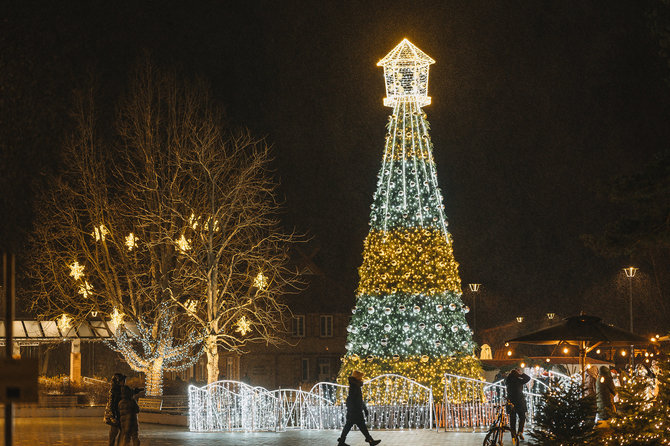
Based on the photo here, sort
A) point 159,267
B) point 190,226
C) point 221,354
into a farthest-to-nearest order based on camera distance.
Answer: point 221,354, point 159,267, point 190,226

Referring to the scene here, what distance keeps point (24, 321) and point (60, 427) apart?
20.2 m

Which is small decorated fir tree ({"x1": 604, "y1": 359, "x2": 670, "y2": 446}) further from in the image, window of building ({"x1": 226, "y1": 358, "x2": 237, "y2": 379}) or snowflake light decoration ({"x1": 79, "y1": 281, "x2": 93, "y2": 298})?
window of building ({"x1": 226, "y1": 358, "x2": 237, "y2": 379})

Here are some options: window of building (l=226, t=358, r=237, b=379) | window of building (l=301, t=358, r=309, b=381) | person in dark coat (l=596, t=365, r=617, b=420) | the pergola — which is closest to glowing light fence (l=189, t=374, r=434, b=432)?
person in dark coat (l=596, t=365, r=617, b=420)

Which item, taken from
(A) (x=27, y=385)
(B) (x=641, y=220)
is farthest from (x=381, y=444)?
(A) (x=27, y=385)

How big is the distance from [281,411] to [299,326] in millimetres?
39587

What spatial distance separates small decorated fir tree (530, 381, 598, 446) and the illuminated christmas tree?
43.6ft

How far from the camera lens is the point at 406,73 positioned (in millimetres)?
29406

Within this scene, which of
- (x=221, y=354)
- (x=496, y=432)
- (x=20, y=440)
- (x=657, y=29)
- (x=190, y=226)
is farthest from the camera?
(x=221, y=354)

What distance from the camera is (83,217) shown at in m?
36.4

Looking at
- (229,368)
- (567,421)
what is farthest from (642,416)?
(229,368)

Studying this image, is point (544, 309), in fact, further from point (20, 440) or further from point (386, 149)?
point (20, 440)

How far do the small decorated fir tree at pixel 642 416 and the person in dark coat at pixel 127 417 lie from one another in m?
8.59

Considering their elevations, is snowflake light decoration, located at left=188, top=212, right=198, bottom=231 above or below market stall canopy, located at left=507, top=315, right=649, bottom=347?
above

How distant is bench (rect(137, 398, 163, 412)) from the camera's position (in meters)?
29.1
